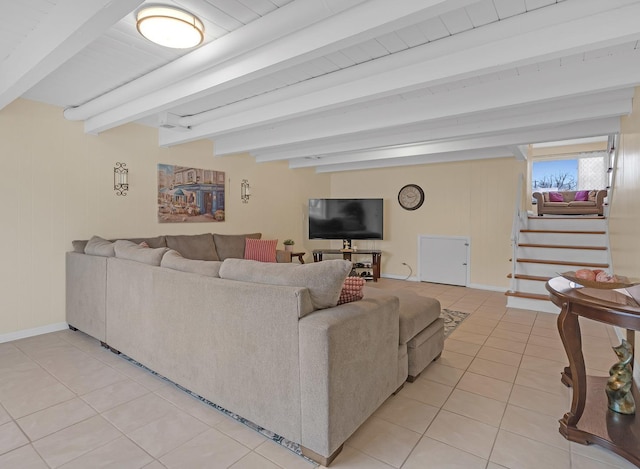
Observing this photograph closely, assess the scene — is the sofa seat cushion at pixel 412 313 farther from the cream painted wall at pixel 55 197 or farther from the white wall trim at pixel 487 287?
the white wall trim at pixel 487 287

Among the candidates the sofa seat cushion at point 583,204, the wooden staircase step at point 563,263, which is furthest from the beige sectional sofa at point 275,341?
the sofa seat cushion at point 583,204

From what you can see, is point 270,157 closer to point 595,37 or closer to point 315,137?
point 315,137

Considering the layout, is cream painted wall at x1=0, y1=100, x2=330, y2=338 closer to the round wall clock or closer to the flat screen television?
the flat screen television

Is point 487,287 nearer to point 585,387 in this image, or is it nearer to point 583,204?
point 583,204

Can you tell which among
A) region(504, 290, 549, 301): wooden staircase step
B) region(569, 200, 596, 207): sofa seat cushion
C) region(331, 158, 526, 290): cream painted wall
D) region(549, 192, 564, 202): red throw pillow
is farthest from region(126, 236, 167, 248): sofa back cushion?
region(549, 192, 564, 202): red throw pillow

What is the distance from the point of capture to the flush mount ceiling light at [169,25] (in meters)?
1.87

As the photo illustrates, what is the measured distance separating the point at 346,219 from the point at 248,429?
4.96m

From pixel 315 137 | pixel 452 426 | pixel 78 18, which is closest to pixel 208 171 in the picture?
pixel 315 137

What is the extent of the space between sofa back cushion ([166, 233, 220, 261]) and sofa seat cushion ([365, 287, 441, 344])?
112 inches

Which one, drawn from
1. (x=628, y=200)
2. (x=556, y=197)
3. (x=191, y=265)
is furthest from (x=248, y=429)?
(x=556, y=197)

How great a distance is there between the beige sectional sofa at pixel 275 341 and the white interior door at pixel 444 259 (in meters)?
3.76

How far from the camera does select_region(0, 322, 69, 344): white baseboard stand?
132 inches

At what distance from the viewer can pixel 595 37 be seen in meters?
1.86

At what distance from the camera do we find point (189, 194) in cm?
488
